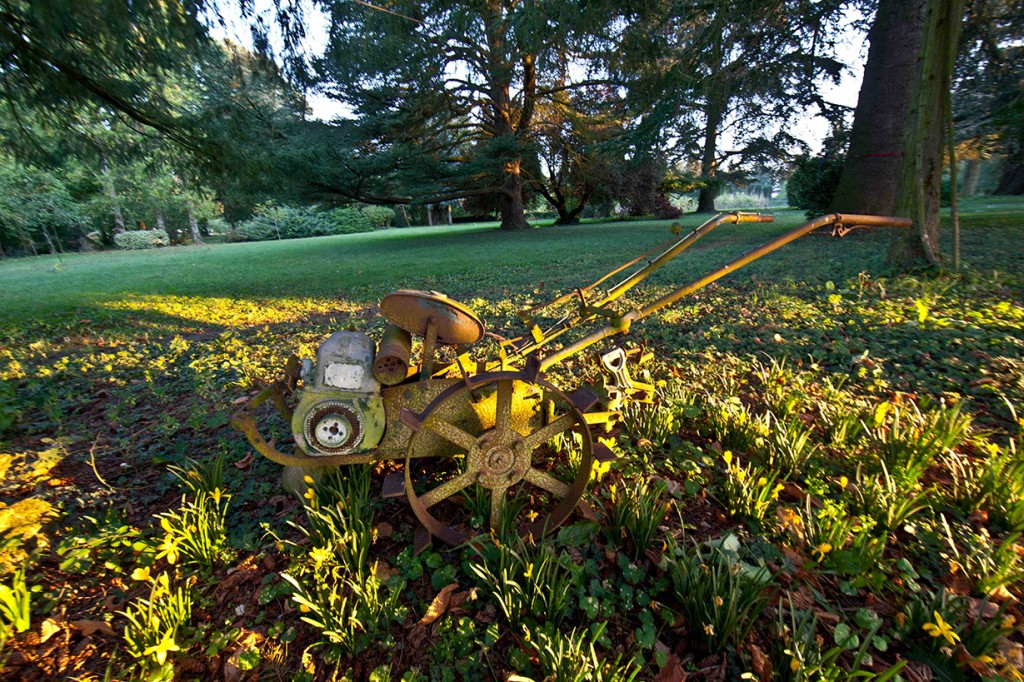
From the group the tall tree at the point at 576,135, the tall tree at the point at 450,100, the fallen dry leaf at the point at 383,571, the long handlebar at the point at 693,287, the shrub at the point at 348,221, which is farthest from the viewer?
the shrub at the point at 348,221

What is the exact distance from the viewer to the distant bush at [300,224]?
39375 millimetres

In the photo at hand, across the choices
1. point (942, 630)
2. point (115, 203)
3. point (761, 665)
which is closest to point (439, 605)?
point (761, 665)

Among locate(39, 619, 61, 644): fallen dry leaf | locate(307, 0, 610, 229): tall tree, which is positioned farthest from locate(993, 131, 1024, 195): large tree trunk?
locate(39, 619, 61, 644): fallen dry leaf

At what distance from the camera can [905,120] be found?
816 centimetres

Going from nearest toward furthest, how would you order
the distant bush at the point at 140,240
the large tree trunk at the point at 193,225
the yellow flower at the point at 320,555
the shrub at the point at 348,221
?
1. the yellow flower at the point at 320,555
2. the distant bush at the point at 140,240
3. the large tree trunk at the point at 193,225
4. the shrub at the point at 348,221

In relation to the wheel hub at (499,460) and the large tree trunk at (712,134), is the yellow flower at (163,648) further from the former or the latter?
the large tree trunk at (712,134)

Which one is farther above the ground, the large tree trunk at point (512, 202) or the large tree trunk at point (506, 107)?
the large tree trunk at point (506, 107)

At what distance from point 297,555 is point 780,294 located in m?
6.38

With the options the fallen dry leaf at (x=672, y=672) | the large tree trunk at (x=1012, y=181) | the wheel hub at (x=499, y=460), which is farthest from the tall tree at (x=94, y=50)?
the large tree trunk at (x=1012, y=181)

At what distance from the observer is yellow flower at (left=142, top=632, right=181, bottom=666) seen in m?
1.66

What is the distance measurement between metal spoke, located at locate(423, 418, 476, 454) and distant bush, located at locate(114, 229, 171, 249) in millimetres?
37220

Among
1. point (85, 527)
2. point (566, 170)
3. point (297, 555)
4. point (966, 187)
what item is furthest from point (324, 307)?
point (966, 187)

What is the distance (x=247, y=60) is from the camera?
6578 mm

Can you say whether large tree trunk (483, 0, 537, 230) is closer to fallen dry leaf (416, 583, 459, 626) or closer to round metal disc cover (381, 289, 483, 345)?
round metal disc cover (381, 289, 483, 345)
